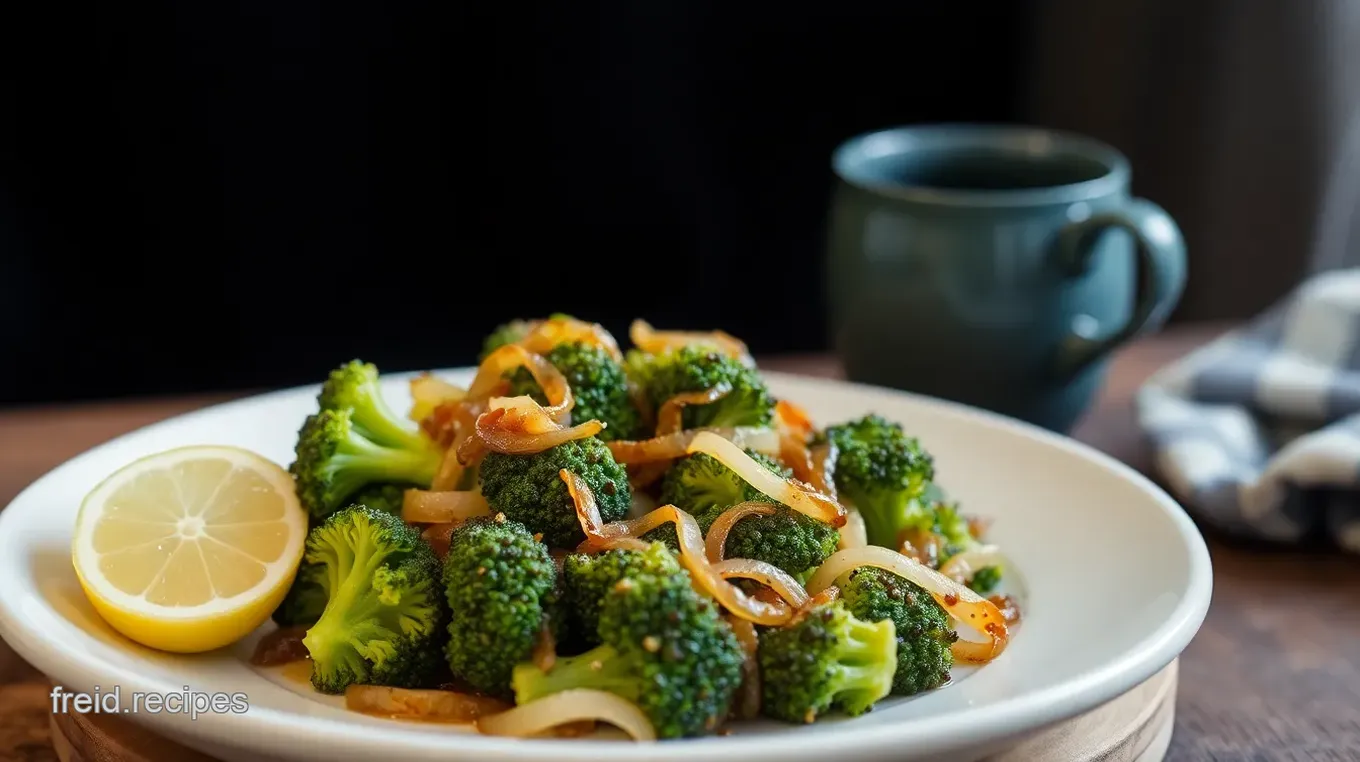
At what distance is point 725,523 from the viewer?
155 centimetres

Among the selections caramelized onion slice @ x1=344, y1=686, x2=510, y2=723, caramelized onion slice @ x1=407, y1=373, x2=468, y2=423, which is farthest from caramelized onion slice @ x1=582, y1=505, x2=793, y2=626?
caramelized onion slice @ x1=407, y1=373, x2=468, y2=423

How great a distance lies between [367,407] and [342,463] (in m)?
0.11

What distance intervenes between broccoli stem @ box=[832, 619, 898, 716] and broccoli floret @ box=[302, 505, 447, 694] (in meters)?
0.46

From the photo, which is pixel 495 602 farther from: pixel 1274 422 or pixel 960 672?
pixel 1274 422

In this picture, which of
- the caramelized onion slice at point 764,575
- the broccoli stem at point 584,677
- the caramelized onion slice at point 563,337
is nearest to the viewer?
the broccoli stem at point 584,677

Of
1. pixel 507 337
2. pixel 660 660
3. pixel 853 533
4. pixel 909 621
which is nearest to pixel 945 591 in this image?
pixel 909 621

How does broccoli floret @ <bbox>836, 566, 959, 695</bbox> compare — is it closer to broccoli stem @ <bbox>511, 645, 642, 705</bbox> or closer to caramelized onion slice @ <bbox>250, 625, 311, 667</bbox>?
broccoli stem @ <bbox>511, 645, 642, 705</bbox>

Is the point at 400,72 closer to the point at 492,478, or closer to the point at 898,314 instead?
the point at 898,314

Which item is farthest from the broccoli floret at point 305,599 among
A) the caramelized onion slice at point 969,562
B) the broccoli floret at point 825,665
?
the caramelized onion slice at point 969,562

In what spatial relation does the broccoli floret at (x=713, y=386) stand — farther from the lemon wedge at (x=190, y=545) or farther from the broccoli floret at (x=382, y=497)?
the lemon wedge at (x=190, y=545)

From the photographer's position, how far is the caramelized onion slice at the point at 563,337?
183 centimetres

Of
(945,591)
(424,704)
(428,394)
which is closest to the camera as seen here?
(424,704)

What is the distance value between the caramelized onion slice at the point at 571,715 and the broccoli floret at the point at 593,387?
453 millimetres

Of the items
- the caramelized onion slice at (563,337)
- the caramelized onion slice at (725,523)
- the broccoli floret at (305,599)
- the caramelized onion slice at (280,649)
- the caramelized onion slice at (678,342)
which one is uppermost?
the caramelized onion slice at (563,337)
